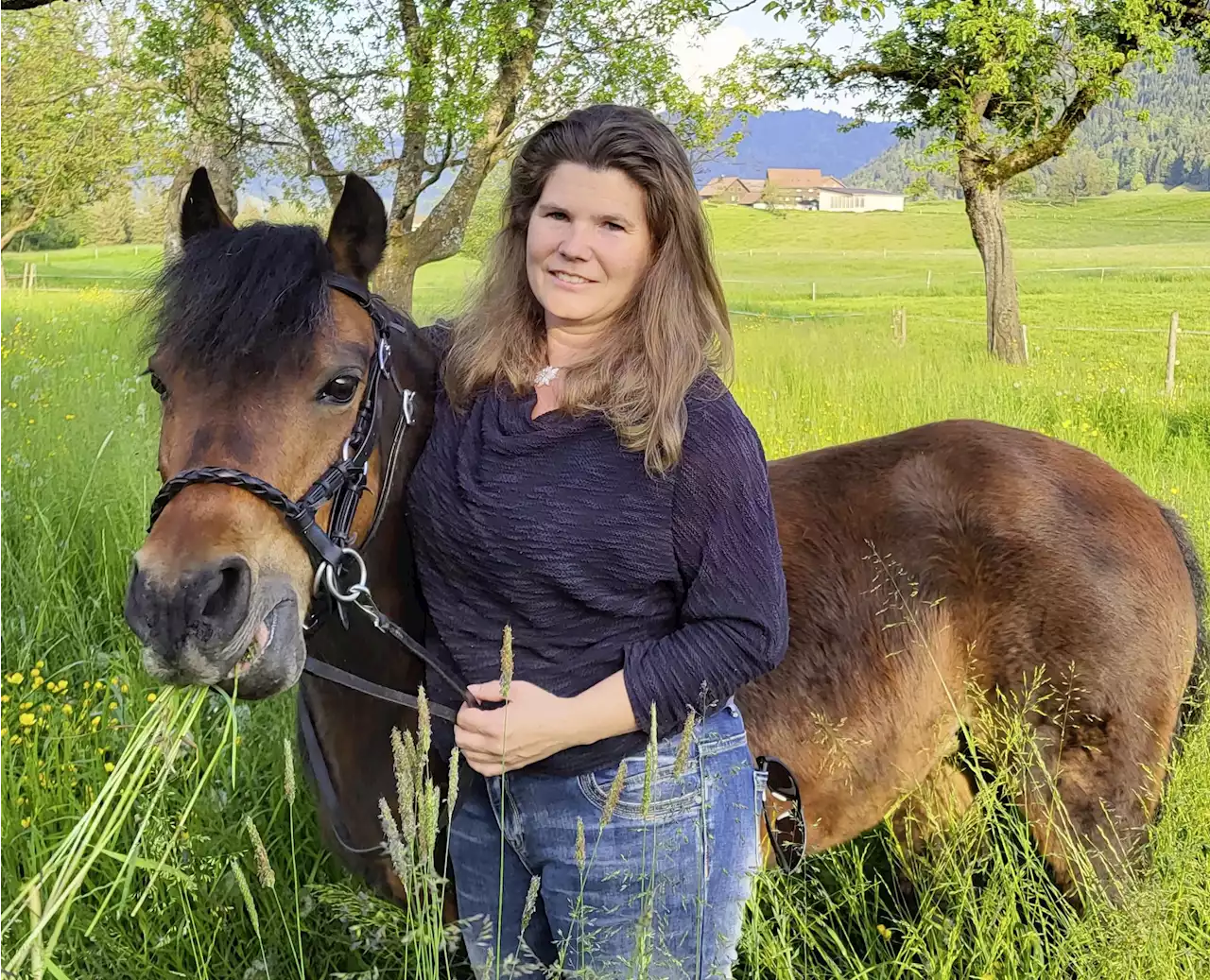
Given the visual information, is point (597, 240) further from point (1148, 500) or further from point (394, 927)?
point (1148, 500)

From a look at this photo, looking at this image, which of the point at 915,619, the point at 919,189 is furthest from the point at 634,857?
the point at 919,189

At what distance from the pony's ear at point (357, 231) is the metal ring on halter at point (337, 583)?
0.67 meters

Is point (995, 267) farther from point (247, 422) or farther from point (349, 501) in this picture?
point (247, 422)

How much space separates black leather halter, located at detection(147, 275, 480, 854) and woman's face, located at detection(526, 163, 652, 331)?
394 mm

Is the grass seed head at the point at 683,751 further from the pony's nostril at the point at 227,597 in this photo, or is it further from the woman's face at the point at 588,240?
the woman's face at the point at 588,240

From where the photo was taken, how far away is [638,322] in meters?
1.94

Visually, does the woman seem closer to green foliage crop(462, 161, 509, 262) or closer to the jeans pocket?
the jeans pocket

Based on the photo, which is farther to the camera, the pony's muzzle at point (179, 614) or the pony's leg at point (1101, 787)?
the pony's leg at point (1101, 787)

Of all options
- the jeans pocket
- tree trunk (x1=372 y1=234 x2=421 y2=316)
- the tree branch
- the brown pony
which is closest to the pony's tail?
the brown pony

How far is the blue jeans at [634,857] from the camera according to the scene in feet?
5.87

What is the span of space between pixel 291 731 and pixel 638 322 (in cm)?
214

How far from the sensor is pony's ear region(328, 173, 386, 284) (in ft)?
6.60

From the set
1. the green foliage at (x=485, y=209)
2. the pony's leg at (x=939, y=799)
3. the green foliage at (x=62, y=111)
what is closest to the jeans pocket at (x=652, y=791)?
the pony's leg at (x=939, y=799)

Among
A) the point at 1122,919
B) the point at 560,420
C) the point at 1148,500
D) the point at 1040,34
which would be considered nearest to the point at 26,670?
the point at 560,420
